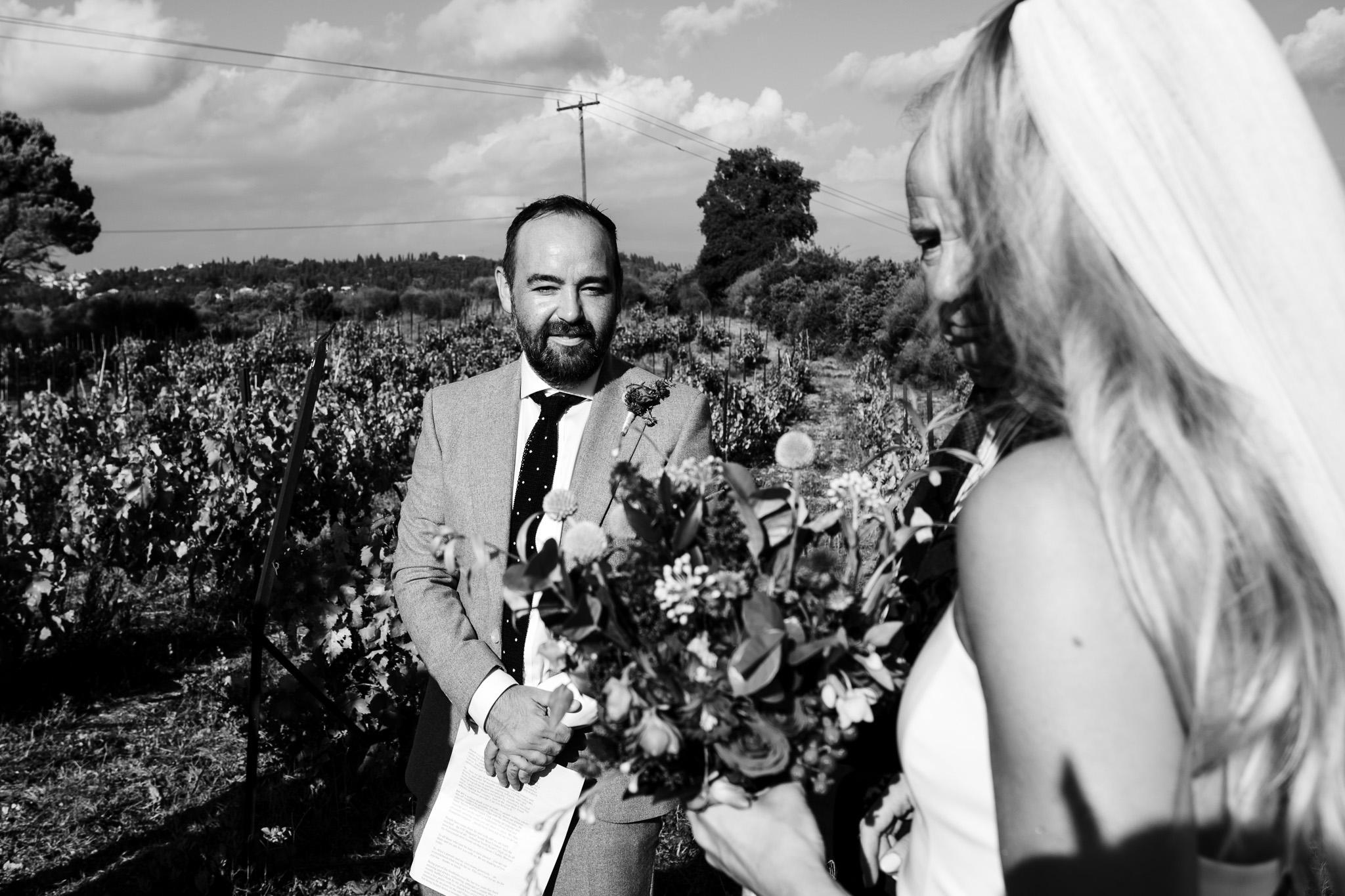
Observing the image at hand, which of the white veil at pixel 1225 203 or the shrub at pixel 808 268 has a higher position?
the shrub at pixel 808 268

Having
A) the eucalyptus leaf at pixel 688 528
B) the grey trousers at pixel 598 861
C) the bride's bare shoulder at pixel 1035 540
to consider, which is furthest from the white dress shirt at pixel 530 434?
the bride's bare shoulder at pixel 1035 540

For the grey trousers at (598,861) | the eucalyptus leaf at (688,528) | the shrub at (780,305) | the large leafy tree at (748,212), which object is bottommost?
the grey trousers at (598,861)

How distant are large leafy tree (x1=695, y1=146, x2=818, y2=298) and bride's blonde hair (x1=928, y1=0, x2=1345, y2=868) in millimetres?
42171

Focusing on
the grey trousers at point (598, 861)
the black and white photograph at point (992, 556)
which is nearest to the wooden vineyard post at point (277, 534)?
the black and white photograph at point (992, 556)

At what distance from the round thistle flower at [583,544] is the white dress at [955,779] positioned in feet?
1.28

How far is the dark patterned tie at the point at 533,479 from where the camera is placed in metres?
2.01

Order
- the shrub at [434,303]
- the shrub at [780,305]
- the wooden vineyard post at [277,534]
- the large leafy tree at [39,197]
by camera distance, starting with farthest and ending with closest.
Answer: the shrub at [434,303], the large leafy tree at [39,197], the shrub at [780,305], the wooden vineyard post at [277,534]

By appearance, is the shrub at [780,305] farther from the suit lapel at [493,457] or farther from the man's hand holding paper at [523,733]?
the man's hand holding paper at [523,733]

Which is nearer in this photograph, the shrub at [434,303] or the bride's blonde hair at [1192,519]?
the bride's blonde hair at [1192,519]

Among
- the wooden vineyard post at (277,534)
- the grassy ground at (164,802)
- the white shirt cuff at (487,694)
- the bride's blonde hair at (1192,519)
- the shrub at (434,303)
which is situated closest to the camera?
the bride's blonde hair at (1192,519)

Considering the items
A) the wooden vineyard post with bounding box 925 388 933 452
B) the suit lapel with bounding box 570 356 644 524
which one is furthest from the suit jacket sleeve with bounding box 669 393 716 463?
the wooden vineyard post with bounding box 925 388 933 452

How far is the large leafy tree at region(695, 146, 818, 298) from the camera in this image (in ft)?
141

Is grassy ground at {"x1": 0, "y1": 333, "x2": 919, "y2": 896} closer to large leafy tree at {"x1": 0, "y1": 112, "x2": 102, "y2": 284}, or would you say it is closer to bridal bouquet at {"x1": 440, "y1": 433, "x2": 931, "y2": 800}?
bridal bouquet at {"x1": 440, "y1": 433, "x2": 931, "y2": 800}

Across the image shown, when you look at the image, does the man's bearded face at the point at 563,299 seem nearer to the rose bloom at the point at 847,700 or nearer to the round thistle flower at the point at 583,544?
the round thistle flower at the point at 583,544
